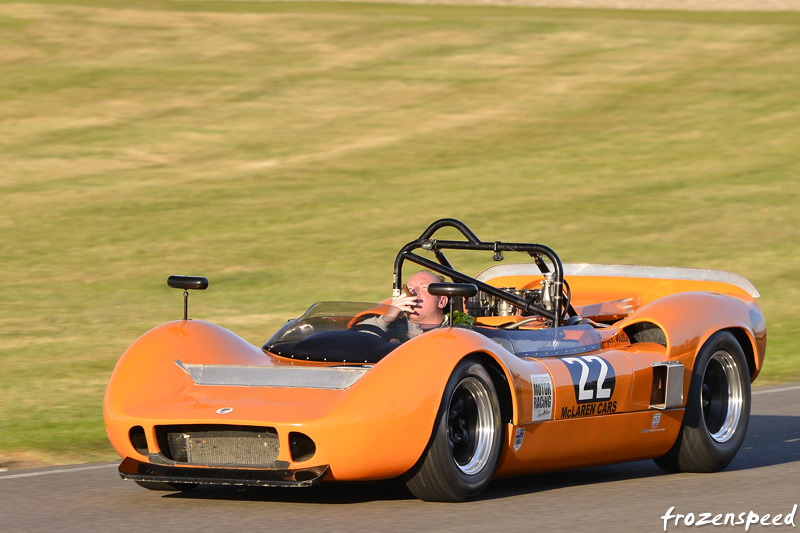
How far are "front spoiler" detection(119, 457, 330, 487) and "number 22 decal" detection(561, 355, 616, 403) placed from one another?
1.60m

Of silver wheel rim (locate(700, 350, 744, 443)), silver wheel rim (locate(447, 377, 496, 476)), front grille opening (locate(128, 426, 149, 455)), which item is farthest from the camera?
silver wheel rim (locate(700, 350, 744, 443))

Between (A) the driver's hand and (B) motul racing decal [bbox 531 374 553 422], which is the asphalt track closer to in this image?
(B) motul racing decal [bbox 531 374 553 422]

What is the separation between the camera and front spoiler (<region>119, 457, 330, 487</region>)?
20.6 ft

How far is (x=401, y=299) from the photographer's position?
7.75 metres

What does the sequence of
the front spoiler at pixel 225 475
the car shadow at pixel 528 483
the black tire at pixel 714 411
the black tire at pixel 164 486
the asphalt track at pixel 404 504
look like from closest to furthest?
1. the asphalt track at pixel 404 504
2. the front spoiler at pixel 225 475
3. the car shadow at pixel 528 483
4. the black tire at pixel 164 486
5. the black tire at pixel 714 411

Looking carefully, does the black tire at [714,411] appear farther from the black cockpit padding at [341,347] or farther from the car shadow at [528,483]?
the black cockpit padding at [341,347]

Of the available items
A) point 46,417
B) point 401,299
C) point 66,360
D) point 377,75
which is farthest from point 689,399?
point 377,75

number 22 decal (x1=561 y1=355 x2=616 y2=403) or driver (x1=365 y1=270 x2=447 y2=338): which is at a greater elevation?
driver (x1=365 y1=270 x2=447 y2=338)

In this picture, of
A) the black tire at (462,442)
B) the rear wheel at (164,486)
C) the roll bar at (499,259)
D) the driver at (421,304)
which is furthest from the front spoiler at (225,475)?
the roll bar at (499,259)

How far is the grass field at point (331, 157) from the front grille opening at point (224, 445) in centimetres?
236

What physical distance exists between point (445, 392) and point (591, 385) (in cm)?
117

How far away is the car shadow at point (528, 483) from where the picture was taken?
6.89 meters

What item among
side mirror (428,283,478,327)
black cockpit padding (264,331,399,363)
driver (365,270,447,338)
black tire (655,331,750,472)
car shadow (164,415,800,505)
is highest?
side mirror (428,283,478,327)

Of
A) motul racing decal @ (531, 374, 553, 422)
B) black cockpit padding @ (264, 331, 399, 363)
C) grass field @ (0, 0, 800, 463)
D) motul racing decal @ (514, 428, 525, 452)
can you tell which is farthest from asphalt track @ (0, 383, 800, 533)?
grass field @ (0, 0, 800, 463)
